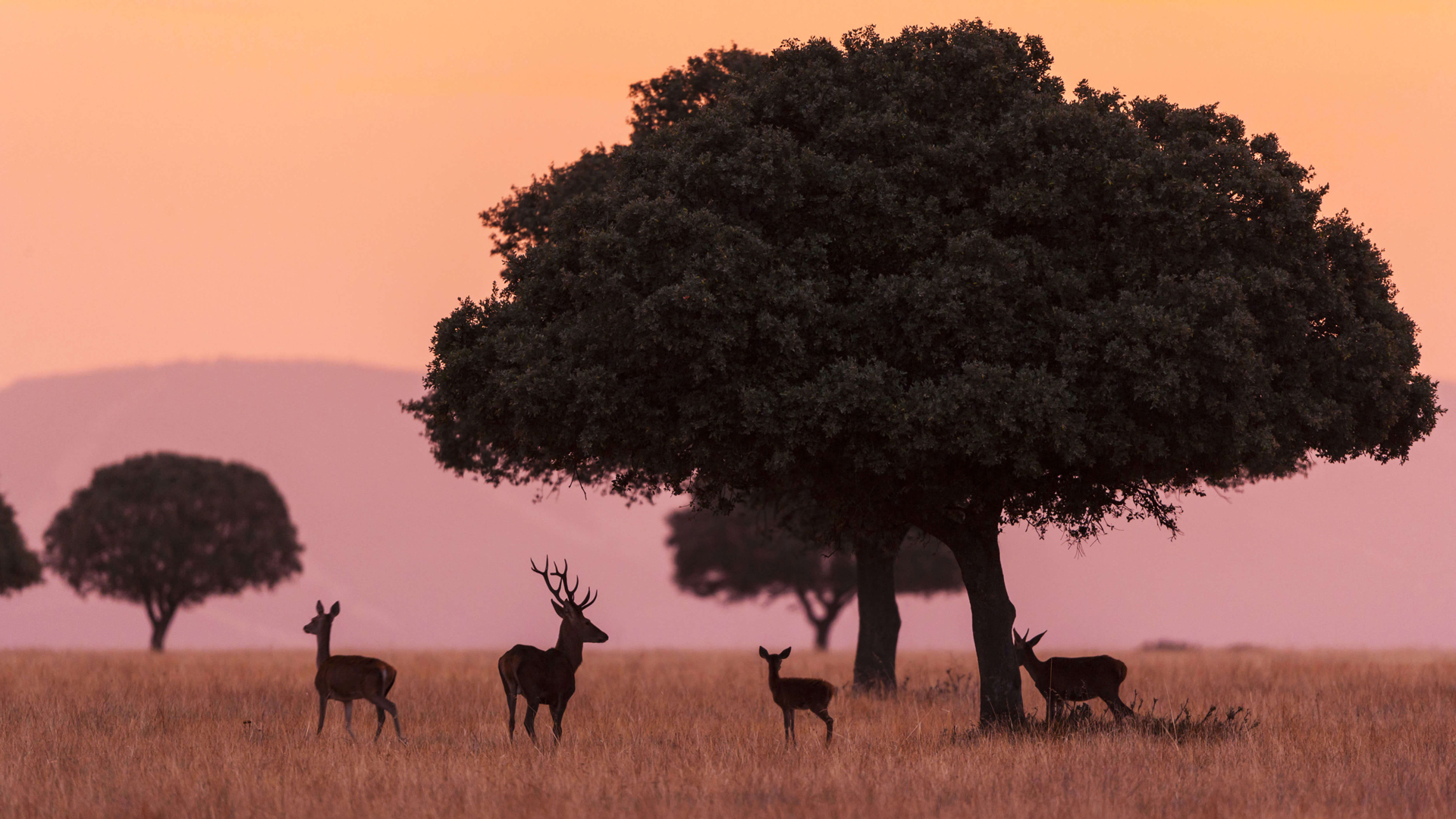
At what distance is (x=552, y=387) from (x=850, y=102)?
603 centimetres

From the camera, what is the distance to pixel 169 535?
6331cm

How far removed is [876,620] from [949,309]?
567 inches

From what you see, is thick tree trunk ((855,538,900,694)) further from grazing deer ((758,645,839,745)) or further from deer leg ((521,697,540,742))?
deer leg ((521,697,540,742))

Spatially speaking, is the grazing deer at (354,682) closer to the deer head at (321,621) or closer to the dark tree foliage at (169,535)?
the deer head at (321,621)

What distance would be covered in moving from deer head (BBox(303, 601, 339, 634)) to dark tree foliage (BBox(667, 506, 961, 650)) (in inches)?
1769

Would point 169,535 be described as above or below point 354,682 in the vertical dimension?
above

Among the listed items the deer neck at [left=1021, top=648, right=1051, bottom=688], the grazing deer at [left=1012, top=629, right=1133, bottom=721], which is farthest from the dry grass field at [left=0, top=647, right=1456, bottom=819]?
the deer neck at [left=1021, top=648, right=1051, bottom=688]

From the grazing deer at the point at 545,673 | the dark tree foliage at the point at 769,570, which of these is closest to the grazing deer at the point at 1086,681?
the grazing deer at the point at 545,673

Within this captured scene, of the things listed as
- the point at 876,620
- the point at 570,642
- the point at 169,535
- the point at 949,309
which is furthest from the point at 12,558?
the point at 949,309

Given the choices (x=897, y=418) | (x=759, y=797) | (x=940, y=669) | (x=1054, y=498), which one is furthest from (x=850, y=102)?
(x=940, y=669)

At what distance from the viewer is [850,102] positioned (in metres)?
20.9

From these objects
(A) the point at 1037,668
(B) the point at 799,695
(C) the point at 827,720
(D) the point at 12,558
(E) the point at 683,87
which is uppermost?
(E) the point at 683,87

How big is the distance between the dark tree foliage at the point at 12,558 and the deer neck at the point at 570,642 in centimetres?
4873

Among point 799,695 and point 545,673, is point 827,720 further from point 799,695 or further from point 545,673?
point 545,673
